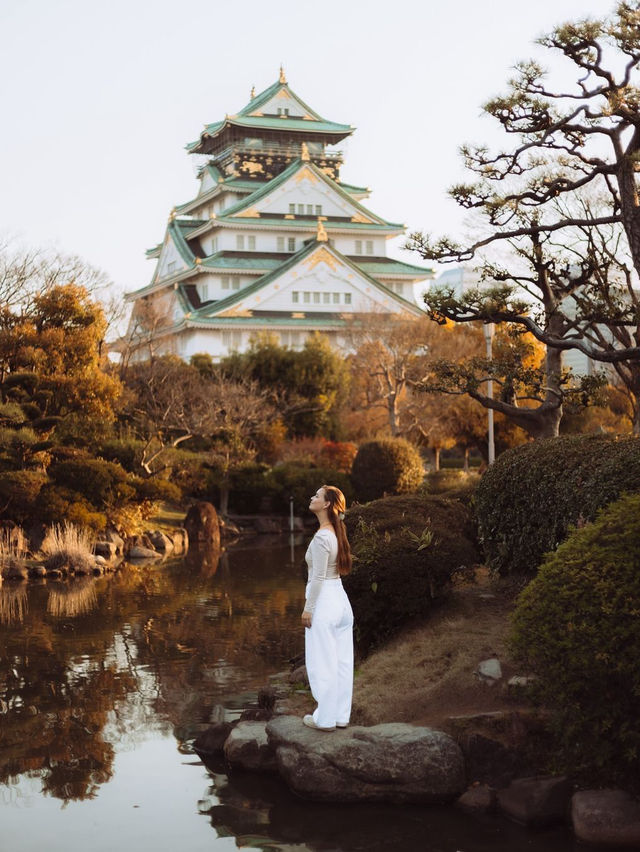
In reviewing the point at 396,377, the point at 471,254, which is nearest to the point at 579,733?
the point at 471,254

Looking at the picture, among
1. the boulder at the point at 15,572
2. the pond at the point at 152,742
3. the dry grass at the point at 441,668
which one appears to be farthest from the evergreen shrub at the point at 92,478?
the dry grass at the point at 441,668

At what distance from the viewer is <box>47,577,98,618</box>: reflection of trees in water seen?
17.6 m

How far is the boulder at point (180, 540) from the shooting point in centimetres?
2950

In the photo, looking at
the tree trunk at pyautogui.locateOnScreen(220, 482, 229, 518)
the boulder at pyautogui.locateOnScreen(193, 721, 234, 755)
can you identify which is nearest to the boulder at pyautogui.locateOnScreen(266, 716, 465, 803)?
the boulder at pyautogui.locateOnScreen(193, 721, 234, 755)

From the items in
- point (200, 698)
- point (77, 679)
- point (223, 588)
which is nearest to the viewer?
point (200, 698)

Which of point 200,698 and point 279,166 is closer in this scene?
point 200,698

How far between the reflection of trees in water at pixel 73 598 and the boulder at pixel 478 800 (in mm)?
10636

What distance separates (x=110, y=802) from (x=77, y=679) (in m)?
4.32

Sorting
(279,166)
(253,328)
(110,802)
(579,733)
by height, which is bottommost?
(110,802)

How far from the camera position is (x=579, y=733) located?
702 centimetres

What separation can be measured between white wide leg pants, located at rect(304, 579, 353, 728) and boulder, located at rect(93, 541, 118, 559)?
18.4 meters

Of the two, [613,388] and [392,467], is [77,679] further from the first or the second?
[613,388]

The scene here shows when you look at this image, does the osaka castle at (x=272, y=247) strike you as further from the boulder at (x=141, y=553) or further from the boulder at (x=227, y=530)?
the boulder at (x=141, y=553)

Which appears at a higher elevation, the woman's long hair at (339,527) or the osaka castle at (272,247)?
the osaka castle at (272,247)
